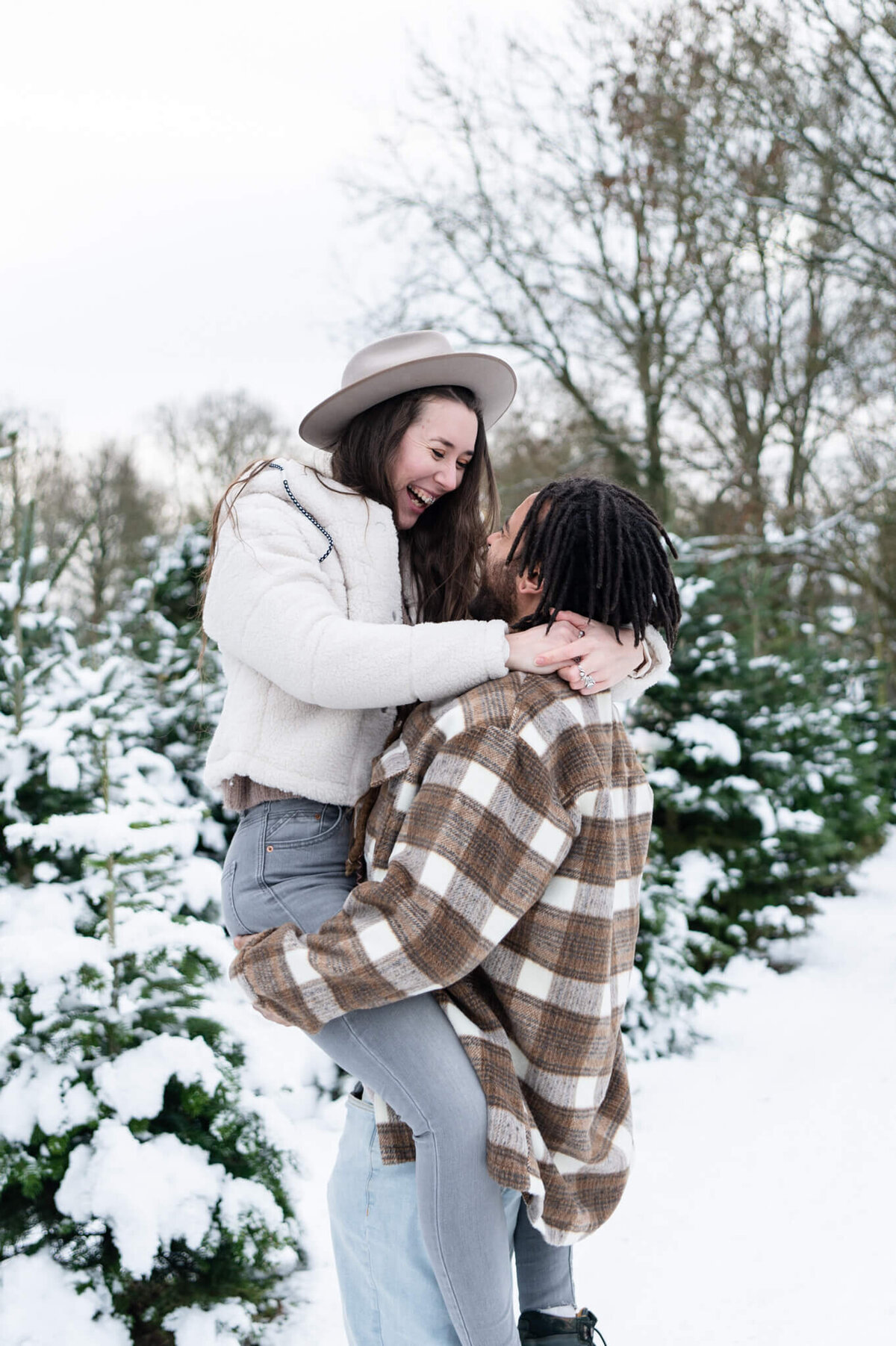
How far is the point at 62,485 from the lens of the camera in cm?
2270

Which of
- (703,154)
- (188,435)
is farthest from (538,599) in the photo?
(188,435)

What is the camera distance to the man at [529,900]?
154cm

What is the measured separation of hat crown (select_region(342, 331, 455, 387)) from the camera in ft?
6.48

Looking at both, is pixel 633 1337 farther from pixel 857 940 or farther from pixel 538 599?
pixel 857 940

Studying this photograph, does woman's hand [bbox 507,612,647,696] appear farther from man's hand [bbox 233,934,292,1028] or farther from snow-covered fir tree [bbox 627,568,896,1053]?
snow-covered fir tree [bbox 627,568,896,1053]

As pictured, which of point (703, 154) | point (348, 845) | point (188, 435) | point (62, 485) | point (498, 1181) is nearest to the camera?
point (498, 1181)

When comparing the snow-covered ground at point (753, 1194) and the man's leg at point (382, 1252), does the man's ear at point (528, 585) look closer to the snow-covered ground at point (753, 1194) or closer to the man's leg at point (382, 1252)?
the man's leg at point (382, 1252)

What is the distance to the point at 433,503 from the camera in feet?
7.05

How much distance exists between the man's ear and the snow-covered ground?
1.97m

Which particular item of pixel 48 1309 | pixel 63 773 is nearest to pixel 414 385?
pixel 63 773

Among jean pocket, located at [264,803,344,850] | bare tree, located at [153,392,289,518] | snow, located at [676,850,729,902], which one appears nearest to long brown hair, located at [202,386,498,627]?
jean pocket, located at [264,803,344,850]

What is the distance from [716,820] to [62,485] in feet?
66.1

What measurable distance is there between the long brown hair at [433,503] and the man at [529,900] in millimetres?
256

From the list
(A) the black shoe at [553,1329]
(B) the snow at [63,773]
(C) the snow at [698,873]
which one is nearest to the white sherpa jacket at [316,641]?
(A) the black shoe at [553,1329]
